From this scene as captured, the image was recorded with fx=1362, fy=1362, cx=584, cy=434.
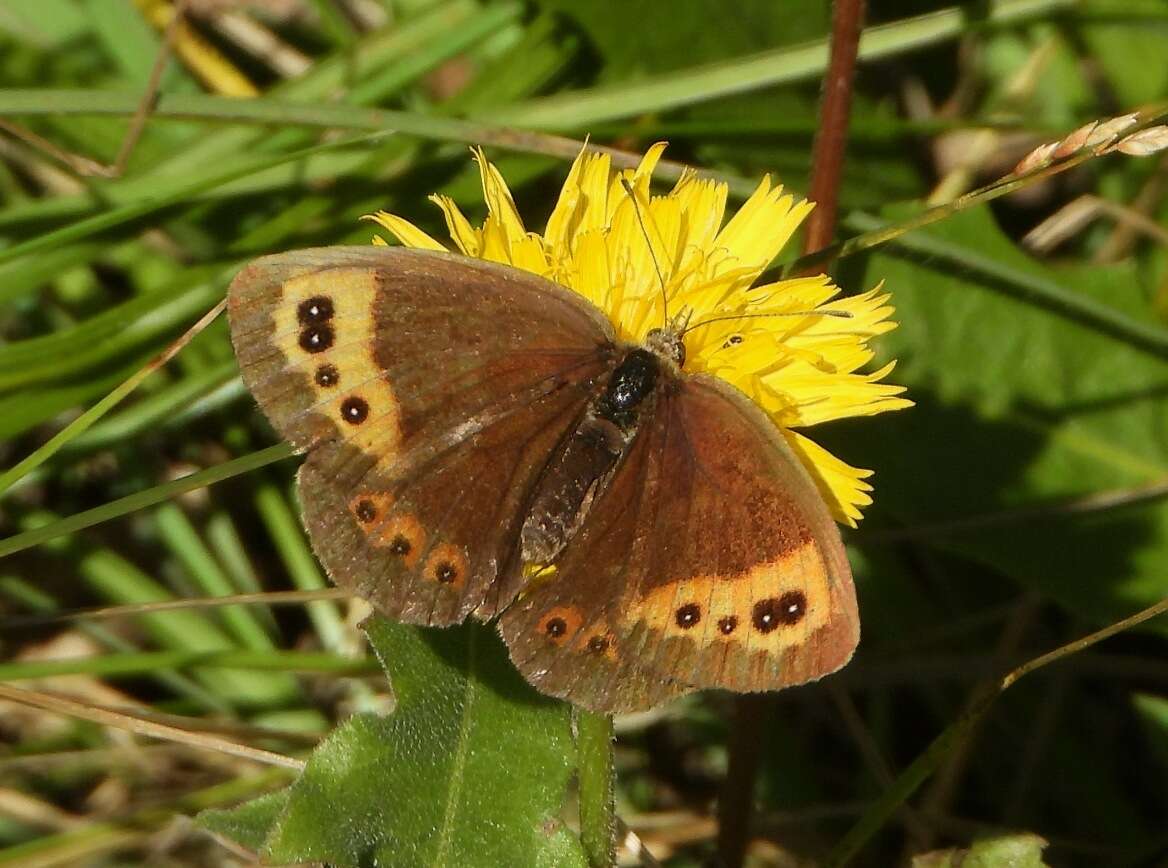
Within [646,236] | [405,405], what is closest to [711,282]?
[646,236]

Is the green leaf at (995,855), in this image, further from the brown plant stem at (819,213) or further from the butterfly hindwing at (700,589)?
the butterfly hindwing at (700,589)

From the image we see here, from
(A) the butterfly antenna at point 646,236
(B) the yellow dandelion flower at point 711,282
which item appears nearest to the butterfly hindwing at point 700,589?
(B) the yellow dandelion flower at point 711,282

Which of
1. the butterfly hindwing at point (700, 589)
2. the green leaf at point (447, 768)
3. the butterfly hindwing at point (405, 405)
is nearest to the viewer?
the butterfly hindwing at point (700, 589)

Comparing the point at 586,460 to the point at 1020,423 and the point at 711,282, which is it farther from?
the point at 1020,423

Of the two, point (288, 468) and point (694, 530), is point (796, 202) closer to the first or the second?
point (694, 530)

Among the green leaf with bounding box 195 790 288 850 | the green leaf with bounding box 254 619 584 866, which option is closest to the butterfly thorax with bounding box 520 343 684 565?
the green leaf with bounding box 254 619 584 866

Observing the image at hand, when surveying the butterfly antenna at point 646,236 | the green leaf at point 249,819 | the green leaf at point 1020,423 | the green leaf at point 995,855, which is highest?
the butterfly antenna at point 646,236

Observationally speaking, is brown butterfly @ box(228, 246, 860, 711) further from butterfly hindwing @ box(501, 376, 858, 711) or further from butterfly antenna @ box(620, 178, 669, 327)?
butterfly antenna @ box(620, 178, 669, 327)
